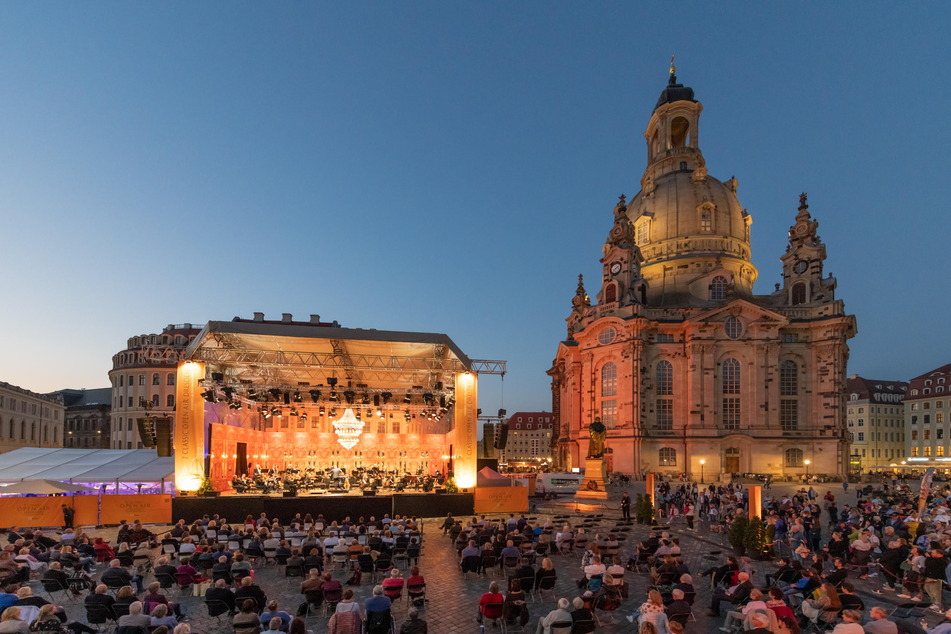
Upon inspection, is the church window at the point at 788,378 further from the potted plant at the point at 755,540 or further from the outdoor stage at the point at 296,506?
the outdoor stage at the point at 296,506

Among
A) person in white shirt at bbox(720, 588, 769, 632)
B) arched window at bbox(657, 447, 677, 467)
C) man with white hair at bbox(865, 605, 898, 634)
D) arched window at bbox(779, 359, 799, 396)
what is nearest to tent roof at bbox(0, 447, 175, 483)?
person in white shirt at bbox(720, 588, 769, 632)

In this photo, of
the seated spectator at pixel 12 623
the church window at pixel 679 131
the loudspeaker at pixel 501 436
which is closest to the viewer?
the seated spectator at pixel 12 623

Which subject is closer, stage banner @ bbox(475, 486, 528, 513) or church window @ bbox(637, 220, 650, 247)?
stage banner @ bbox(475, 486, 528, 513)

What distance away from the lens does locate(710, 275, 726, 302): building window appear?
188 ft

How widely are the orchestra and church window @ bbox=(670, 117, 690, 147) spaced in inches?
2178

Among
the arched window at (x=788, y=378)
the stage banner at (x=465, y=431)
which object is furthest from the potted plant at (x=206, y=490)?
the arched window at (x=788, y=378)

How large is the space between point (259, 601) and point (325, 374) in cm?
2288

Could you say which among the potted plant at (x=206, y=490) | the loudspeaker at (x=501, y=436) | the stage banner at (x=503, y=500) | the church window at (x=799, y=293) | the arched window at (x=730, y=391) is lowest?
the stage banner at (x=503, y=500)

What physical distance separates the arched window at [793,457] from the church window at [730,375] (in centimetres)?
662

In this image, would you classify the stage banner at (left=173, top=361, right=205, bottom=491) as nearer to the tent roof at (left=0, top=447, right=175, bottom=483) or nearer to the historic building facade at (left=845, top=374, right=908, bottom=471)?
the tent roof at (left=0, top=447, right=175, bottom=483)

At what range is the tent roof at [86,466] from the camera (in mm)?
26203

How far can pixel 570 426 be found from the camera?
6297 centimetres

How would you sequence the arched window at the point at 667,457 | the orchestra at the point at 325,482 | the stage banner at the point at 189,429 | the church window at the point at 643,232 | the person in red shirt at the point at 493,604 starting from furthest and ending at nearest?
the church window at the point at 643,232, the arched window at the point at 667,457, the orchestra at the point at 325,482, the stage banner at the point at 189,429, the person in red shirt at the point at 493,604

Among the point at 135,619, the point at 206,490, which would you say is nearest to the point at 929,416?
the point at 206,490
